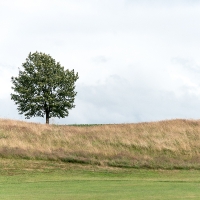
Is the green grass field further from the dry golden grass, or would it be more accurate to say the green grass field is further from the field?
the dry golden grass

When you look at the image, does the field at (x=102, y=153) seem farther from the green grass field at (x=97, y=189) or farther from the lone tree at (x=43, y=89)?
the lone tree at (x=43, y=89)

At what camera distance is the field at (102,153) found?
25.0 meters

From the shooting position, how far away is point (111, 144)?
33.9 m

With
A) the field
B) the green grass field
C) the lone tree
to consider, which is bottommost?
the green grass field

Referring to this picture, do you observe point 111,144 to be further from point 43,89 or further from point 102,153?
point 43,89

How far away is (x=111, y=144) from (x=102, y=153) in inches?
98.9

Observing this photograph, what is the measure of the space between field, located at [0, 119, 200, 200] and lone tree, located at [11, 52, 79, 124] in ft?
35.7

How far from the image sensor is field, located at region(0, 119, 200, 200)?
984 inches

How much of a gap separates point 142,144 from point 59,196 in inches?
830

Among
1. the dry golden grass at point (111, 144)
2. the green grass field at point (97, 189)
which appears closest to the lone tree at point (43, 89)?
the dry golden grass at point (111, 144)

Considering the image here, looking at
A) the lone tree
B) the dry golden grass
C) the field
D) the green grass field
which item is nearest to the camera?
the green grass field

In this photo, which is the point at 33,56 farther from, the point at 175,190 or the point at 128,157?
the point at 175,190

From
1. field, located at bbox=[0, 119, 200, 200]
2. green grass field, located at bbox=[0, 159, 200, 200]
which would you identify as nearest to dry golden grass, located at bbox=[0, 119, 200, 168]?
field, located at bbox=[0, 119, 200, 200]

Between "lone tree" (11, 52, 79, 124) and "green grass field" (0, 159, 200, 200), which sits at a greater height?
"lone tree" (11, 52, 79, 124)
